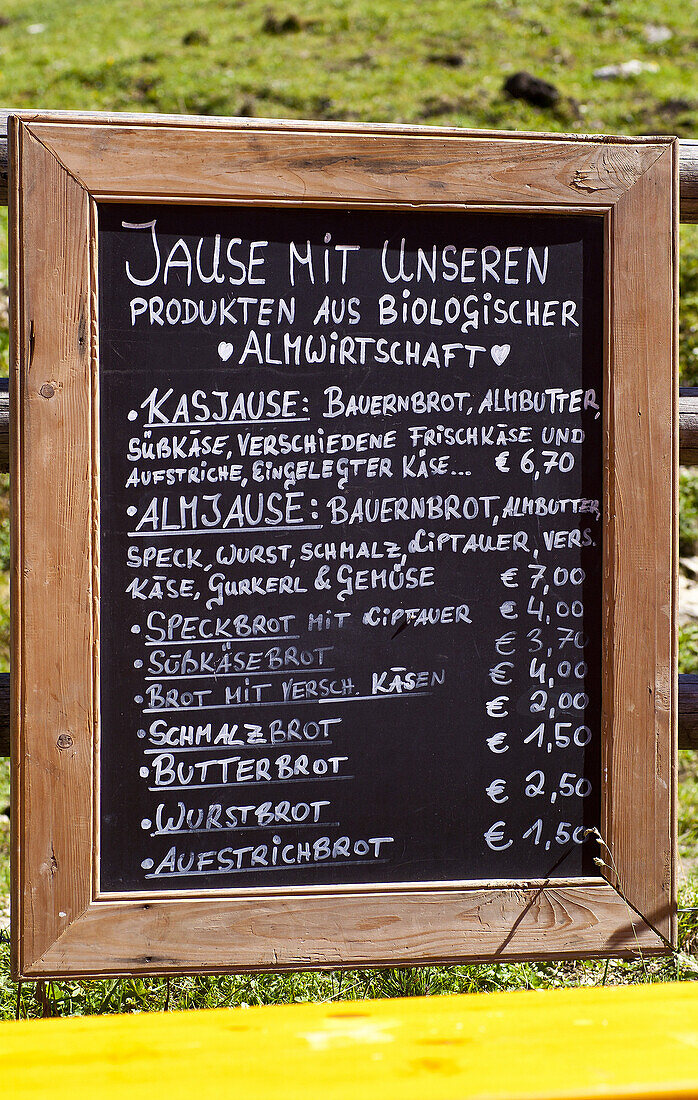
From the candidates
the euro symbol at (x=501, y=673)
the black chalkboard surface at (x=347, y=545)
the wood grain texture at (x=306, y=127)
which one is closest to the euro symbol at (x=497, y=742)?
the black chalkboard surface at (x=347, y=545)

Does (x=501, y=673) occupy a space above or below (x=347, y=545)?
below

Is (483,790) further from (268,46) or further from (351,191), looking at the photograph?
(268,46)

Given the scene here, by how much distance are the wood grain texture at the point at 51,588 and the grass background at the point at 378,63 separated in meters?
3.98

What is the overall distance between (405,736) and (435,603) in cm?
36

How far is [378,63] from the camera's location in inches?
491

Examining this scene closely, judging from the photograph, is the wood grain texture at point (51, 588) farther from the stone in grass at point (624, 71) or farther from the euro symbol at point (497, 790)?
the stone in grass at point (624, 71)

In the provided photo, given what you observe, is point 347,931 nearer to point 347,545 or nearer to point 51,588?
point 347,545

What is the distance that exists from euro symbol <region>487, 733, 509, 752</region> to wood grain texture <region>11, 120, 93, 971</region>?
1.04 meters

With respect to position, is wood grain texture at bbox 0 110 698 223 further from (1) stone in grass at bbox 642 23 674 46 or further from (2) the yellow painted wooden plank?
(1) stone in grass at bbox 642 23 674 46

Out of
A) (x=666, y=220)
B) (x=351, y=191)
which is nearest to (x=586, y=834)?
(x=666, y=220)

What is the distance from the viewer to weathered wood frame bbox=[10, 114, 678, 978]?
200 cm

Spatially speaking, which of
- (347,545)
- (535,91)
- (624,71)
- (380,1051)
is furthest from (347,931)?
(624,71)

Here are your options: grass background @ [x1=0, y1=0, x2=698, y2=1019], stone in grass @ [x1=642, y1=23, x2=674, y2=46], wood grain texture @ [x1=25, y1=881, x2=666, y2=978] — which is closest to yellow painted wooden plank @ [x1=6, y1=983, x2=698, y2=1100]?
wood grain texture @ [x1=25, y1=881, x2=666, y2=978]

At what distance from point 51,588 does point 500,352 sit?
1.31 meters
